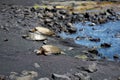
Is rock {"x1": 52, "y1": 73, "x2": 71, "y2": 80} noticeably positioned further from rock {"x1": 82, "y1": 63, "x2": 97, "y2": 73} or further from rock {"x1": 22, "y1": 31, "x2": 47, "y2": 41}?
rock {"x1": 22, "y1": 31, "x2": 47, "y2": 41}

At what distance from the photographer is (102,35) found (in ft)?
57.2

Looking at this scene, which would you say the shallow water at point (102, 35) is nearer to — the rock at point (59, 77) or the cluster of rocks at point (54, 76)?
the cluster of rocks at point (54, 76)

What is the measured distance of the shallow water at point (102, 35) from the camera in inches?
554

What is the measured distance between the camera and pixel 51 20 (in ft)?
65.8

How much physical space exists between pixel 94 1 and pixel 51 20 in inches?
532

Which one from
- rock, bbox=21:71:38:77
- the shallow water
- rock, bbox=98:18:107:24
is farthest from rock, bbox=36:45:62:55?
rock, bbox=98:18:107:24

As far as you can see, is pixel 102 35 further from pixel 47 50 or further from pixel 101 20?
pixel 47 50

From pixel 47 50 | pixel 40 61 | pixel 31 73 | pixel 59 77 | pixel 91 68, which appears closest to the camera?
pixel 59 77

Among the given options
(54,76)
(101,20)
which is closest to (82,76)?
(54,76)

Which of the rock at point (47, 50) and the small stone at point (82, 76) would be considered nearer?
the small stone at point (82, 76)

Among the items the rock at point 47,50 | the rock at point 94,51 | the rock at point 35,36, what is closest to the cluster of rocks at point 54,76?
the rock at point 47,50

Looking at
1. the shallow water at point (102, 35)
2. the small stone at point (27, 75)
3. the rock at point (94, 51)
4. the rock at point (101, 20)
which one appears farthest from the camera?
the rock at point (101, 20)

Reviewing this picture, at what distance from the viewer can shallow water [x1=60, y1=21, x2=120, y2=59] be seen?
14.1 m

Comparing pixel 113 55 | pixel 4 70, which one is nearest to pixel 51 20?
pixel 113 55
